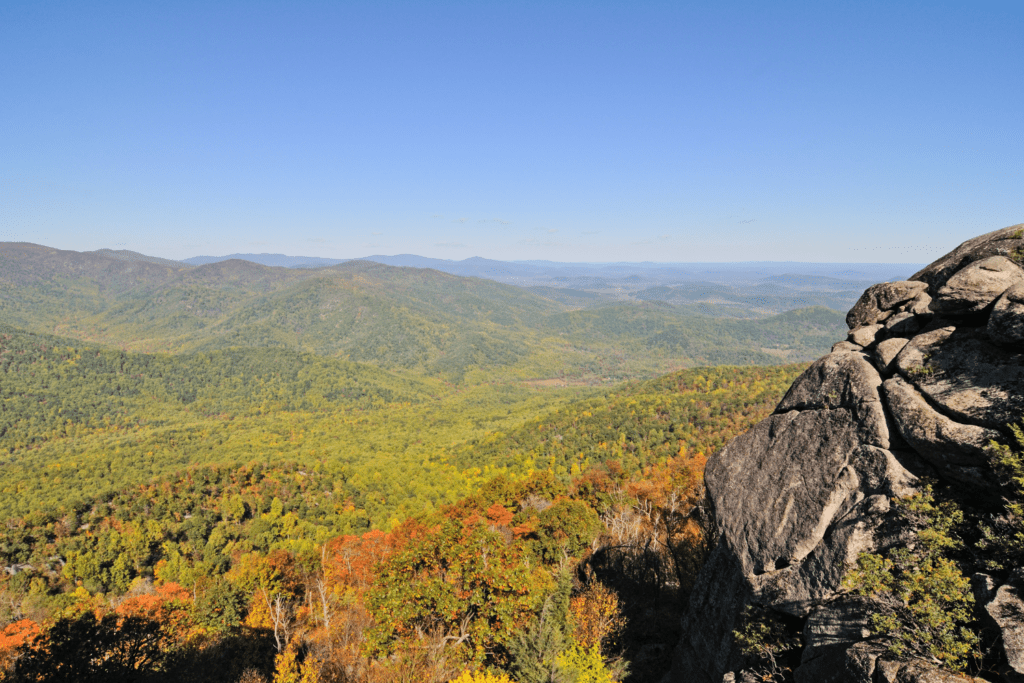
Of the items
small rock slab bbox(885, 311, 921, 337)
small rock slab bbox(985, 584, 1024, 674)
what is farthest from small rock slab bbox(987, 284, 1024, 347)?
small rock slab bbox(985, 584, 1024, 674)

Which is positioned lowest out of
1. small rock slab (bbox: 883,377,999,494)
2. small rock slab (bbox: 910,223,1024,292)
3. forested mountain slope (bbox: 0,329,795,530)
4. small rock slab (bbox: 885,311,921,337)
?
forested mountain slope (bbox: 0,329,795,530)

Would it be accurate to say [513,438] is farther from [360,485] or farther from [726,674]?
[726,674]

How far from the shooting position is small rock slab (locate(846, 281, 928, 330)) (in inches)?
774

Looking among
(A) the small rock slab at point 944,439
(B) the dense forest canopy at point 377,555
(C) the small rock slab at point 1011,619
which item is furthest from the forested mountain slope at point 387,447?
(C) the small rock slab at point 1011,619

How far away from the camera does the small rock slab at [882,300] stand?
19656mm

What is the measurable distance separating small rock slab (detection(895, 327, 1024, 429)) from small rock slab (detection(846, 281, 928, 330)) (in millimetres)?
3923

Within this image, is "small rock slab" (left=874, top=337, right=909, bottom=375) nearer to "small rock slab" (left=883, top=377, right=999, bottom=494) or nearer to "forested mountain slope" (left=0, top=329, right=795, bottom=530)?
"small rock slab" (left=883, top=377, right=999, bottom=494)

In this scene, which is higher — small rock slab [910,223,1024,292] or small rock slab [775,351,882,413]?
small rock slab [910,223,1024,292]

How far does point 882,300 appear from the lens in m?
20.6

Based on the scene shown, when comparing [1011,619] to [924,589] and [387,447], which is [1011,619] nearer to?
[924,589]

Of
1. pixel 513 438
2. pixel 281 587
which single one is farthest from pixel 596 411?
pixel 281 587

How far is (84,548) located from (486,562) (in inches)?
3321

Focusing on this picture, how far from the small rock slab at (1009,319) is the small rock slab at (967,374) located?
1.71ft

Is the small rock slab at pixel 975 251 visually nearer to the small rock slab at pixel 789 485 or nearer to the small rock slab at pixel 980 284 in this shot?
the small rock slab at pixel 980 284
